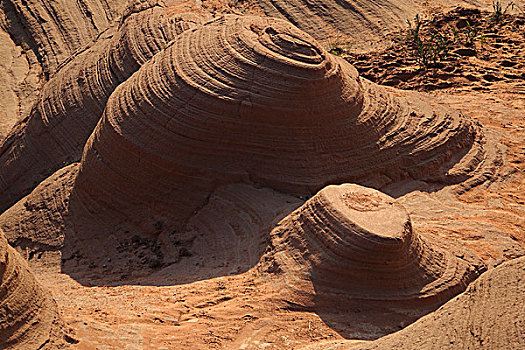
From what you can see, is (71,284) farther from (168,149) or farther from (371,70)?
(371,70)

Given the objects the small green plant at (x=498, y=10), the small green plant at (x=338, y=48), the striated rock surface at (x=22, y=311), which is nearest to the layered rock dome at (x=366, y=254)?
the striated rock surface at (x=22, y=311)

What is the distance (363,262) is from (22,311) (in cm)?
258

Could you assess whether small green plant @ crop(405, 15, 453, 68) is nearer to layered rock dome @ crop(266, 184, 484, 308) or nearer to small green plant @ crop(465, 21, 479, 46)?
small green plant @ crop(465, 21, 479, 46)

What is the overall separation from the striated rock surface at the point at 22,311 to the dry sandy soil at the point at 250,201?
0.5 inches

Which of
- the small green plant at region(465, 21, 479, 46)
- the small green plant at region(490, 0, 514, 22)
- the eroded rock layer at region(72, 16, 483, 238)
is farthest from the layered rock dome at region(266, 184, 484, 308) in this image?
the small green plant at region(490, 0, 514, 22)

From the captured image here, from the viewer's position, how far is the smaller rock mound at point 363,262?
210 inches

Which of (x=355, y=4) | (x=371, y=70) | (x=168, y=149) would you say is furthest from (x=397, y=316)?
(x=355, y=4)

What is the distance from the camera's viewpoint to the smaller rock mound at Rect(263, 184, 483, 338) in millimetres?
5328

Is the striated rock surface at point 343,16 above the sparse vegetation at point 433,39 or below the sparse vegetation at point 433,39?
above

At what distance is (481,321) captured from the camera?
3.27m

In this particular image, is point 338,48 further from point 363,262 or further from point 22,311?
point 22,311

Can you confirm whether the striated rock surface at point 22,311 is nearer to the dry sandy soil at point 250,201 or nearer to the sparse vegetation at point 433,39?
the dry sandy soil at point 250,201

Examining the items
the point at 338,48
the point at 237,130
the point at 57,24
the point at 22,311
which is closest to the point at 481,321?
the point at 22,311

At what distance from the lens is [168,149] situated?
6625 millimetres
